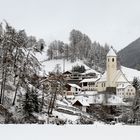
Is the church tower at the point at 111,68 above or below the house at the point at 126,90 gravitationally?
above

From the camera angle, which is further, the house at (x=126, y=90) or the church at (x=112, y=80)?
the church at (x=112, y=80)

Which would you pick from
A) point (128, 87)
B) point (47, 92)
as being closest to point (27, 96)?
point (47, 92)

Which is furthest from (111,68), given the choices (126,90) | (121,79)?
(126,90)

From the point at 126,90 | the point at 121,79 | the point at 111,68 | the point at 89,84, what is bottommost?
the point at 126,90

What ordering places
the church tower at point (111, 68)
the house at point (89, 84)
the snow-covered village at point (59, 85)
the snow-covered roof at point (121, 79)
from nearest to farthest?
the snow-covered village at point (59, 85)
the snow-covered roof at point (121, 79)
the church tower at point (111, 68)
the house at point (89, 84)

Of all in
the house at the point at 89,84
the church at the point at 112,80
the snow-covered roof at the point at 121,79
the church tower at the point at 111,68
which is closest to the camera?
the church at the point at 112,80

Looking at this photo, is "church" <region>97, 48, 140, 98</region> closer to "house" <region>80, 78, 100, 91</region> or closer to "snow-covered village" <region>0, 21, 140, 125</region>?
"snow-covered village" <region>0, 21, 140, 125</region>

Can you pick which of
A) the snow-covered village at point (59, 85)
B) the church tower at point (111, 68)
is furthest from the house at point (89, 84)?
the church tower at point (111, 68)

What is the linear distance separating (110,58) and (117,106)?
167ft

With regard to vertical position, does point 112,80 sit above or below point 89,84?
above

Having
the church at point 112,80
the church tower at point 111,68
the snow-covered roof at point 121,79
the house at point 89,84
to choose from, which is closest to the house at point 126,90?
the church at point 112,80

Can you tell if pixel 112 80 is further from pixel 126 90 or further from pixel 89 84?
pixel 89 84

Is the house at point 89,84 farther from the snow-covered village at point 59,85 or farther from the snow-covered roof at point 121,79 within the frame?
the snow-covered roof at point 121,79

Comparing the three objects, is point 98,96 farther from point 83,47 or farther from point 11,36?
point 83,47
